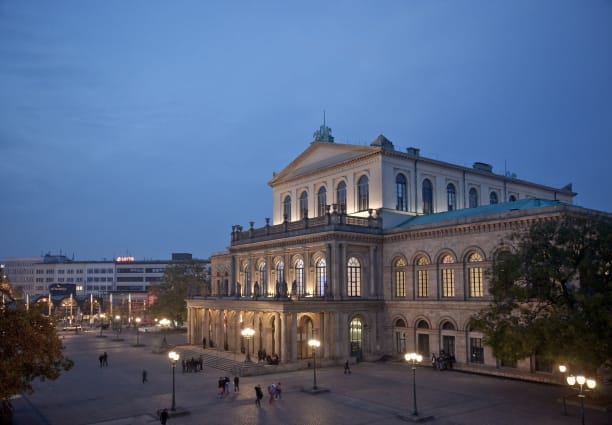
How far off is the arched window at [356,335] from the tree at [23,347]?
28396mm

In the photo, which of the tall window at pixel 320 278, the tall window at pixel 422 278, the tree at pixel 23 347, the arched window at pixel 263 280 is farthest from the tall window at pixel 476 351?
the tree at pixel 23 347

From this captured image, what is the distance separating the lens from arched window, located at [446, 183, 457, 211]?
58.4m

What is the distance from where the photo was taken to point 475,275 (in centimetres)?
4334

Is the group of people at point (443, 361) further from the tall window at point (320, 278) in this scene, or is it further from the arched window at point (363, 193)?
the arched window at point (363, 193)

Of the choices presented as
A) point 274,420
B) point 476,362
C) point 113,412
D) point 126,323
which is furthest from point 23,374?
point 126,323

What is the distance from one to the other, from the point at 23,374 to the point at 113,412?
726cm

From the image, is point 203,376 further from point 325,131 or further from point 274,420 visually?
point 325,131

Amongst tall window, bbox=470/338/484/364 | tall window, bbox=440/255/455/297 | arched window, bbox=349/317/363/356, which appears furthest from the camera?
arched window, bbox=349/317/363/356

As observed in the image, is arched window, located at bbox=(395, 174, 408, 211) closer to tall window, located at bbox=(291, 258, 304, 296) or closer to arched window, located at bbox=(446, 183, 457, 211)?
arched window, located at bbox=(446, 183, 457, 211)

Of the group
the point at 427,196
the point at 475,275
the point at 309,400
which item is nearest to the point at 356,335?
the point at 475,275

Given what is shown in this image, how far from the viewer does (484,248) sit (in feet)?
139

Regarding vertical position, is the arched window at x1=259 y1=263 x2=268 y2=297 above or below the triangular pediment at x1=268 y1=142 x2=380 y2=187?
below

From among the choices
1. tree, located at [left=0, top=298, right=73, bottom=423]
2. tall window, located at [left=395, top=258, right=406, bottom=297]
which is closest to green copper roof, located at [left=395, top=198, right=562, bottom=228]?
tall window, located at [left=395, top=258, right=406, bottom=297]

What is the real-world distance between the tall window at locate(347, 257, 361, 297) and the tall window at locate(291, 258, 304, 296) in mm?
5247
